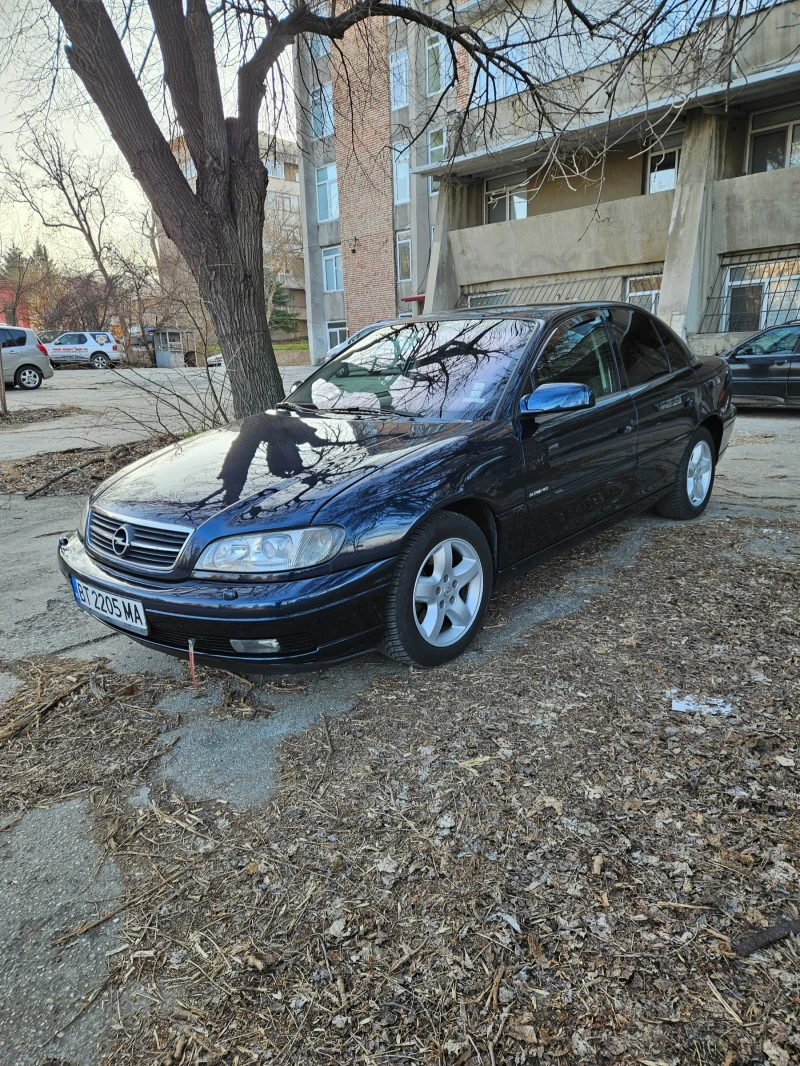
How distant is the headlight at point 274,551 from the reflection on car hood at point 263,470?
6 centimetres

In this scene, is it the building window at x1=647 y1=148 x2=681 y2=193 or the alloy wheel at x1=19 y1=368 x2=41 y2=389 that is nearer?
the building window at x1=647 y1=148 x2=681 y2=193

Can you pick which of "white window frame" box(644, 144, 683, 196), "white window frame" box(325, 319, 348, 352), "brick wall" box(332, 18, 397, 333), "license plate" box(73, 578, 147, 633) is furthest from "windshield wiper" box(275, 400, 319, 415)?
"white window frame" box(325, 319, 348, 352)

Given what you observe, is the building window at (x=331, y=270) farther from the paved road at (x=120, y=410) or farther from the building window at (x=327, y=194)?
the paved road at (x=120, y=410)

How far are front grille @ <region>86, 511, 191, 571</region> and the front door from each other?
1.69 meters

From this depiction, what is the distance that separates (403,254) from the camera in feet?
84.2

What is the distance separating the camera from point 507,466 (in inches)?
132

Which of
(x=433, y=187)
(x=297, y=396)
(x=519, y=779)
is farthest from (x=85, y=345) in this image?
(x=519, y=779)

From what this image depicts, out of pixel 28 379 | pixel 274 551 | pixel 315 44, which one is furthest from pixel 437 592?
pixel 28 379

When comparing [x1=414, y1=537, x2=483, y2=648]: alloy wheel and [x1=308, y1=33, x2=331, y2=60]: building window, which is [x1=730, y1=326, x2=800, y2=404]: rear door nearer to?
[x1=308, y1=33, x2=331, y2=60]: building window

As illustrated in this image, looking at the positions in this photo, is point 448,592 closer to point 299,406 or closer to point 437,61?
point 299,406

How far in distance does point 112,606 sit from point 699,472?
13.9ft

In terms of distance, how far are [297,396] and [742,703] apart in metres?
2.95

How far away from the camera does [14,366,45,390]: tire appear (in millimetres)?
20781

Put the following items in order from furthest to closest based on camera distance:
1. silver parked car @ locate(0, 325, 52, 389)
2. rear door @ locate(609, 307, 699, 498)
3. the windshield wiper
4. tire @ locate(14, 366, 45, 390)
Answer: tire @ locate(14, 366, 45, 390) → silver parked car @ locate(0, 325, 52, 389) → rear door @ locate(609, 307, 699, 498) → the windshield wiper
